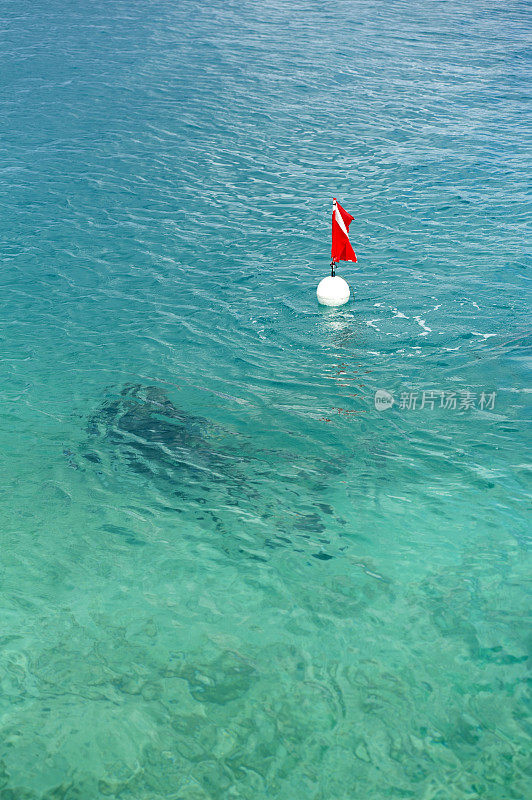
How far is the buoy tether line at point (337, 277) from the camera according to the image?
72.3ft

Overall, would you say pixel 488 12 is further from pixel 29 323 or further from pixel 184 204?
pixel 29 323

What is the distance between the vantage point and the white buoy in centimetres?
2280

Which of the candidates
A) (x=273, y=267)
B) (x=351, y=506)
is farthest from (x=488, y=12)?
(x=351, y=506)

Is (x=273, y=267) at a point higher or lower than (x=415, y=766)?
higher

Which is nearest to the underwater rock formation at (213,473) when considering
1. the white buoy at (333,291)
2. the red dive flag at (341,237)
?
the white buoy at (333,291)

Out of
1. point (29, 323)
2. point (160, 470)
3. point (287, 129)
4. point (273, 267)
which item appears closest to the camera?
point (160, 470)

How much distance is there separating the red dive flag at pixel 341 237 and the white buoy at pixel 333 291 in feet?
2.33

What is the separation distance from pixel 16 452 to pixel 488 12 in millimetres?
58132

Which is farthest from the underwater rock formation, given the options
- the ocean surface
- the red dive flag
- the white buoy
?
the red dive flag

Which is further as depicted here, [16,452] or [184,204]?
[184,204]

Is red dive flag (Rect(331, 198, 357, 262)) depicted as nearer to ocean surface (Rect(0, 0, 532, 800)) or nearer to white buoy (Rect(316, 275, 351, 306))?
white buoy (Rect(316, 275, 351, 306))

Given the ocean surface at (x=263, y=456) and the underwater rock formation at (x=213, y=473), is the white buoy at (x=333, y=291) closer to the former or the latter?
the ocean surface at (x=263, y=456)

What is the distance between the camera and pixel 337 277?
22.9 metres

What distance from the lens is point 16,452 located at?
17250 mm
